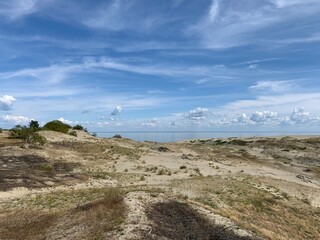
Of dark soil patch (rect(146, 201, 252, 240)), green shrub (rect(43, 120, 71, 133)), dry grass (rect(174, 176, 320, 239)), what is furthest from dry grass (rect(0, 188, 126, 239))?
green shrub (rect(43, 120, 71, 133))

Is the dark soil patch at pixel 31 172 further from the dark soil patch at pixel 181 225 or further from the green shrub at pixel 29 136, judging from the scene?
the dark soil patch at pixel 181 225

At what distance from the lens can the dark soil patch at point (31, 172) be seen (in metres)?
33.0

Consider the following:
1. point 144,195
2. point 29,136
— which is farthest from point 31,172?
point 29,136

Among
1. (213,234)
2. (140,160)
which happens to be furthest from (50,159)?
(213,234)

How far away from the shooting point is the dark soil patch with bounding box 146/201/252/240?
735 inches

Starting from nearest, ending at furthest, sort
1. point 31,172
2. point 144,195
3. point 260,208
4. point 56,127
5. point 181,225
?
1. point 181,225
2. point 144,195
3. point 260,208
4. point 31,172
5. point 56,127

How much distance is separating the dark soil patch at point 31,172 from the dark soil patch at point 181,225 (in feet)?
48.9

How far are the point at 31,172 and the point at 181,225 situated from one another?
76.4ft

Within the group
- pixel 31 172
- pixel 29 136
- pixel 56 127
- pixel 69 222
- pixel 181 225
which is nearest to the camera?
pixel 181 225

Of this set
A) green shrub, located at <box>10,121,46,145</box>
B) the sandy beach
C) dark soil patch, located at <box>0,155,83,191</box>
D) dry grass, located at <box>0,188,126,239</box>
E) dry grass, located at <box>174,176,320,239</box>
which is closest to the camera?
dry grass, located at <box>0,188,126,239</box>

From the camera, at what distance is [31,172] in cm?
3859

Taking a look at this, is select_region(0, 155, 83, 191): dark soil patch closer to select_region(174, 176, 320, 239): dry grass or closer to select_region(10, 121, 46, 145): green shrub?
select_region(10, 121, 46, 145): green shrub

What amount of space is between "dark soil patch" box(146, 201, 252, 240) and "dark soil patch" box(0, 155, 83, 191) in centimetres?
1491

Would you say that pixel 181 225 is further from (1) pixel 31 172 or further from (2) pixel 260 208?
(1) pixel 31 172
